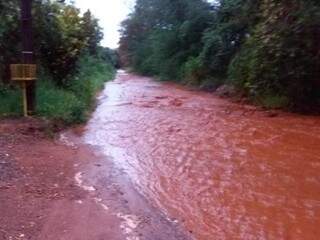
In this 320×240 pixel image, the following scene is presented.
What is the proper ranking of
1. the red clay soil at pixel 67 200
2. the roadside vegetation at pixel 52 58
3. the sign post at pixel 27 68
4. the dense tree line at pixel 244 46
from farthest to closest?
the dense tree line at pixel 244 46 < the roadside vegetation at pixel 52 58 < the sign post at pixel 27 68 < the red clay soil at pixel 67 200

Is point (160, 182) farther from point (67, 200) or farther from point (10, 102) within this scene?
point (10, 102)

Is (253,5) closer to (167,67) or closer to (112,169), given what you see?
(112,169)

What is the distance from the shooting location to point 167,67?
32.6m

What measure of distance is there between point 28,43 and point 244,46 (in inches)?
407

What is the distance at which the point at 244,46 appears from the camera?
18641 millimetres

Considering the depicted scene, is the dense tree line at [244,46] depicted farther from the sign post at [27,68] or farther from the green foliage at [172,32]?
the sign post at [27,68]

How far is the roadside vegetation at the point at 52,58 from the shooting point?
1083cm

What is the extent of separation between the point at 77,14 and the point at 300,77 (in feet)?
22.7

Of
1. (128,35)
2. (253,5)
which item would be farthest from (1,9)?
(128,35)

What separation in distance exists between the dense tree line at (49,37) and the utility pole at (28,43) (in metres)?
1.52

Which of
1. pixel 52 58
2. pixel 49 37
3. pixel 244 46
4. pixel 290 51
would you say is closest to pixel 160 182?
pixel 290 51

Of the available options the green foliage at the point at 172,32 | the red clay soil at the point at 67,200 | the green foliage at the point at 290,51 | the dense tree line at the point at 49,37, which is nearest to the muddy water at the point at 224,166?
the red clay soil at the point at 67,200

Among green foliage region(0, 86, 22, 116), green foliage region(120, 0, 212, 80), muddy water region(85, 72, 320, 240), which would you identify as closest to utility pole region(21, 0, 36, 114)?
green foliage region(0, 86, 22, 116)

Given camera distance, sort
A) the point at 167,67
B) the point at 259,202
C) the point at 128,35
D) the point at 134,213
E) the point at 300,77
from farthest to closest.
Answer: the point at 128,35 → the point at 167,67 → the point at 300,77 → the point at 259,202 → the point at 134,213
